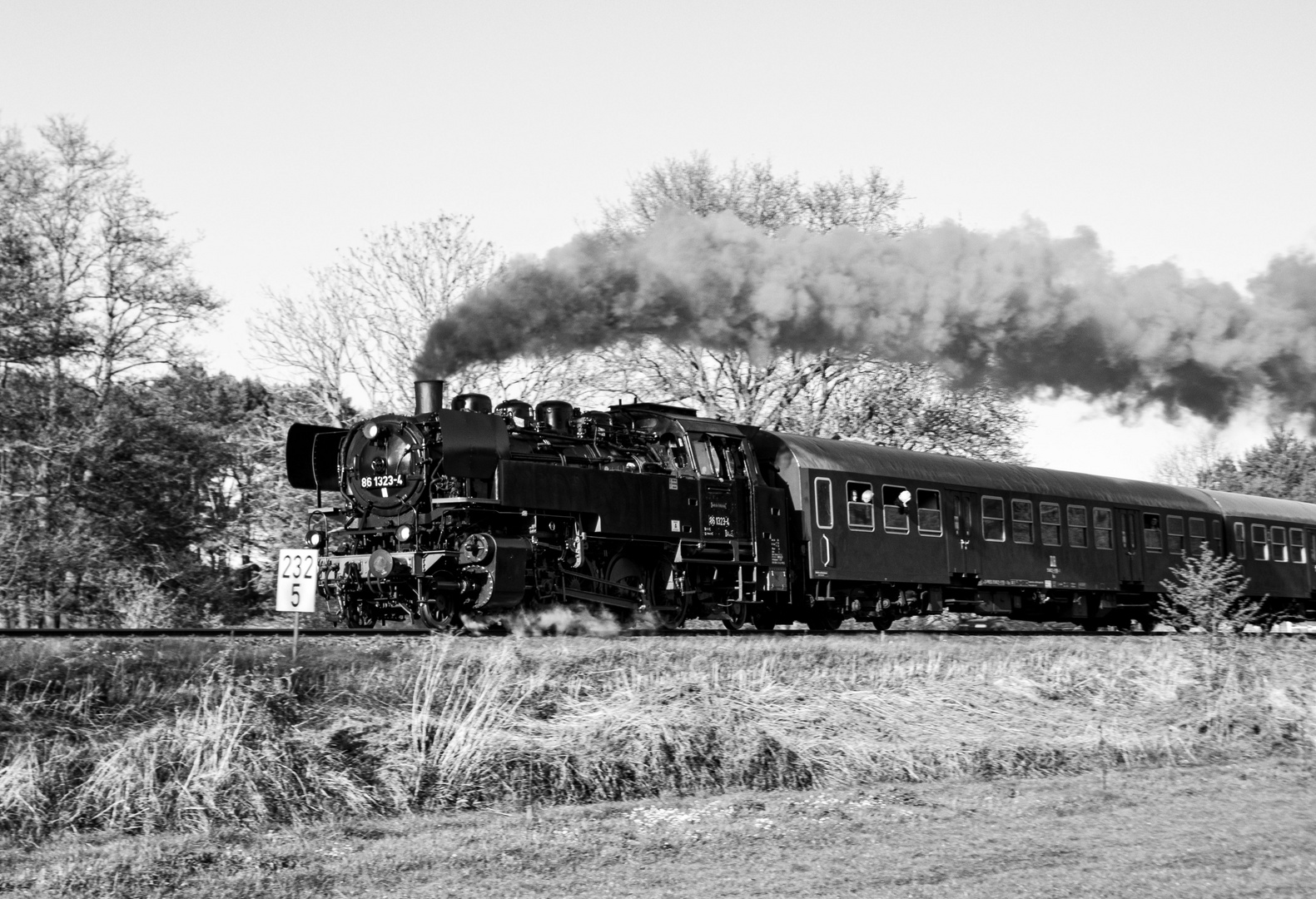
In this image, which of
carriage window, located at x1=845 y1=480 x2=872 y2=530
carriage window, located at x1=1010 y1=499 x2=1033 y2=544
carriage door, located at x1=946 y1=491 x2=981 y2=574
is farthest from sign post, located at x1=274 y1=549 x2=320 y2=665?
carriage window, located at x1=1010 y1=499 x2=1033 y2=544

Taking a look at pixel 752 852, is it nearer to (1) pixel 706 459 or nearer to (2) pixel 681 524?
(2) pixel 681 524

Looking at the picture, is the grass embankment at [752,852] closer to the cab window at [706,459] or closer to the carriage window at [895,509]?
the cab window at [706,459]

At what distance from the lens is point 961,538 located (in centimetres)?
2264

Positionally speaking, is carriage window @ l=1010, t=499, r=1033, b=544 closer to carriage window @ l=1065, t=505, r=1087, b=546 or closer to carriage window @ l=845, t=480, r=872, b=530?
carriage window @ l=1065, t=505, r=1087, b=546

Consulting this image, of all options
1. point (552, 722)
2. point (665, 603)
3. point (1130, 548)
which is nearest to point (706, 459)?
point (665, 603)

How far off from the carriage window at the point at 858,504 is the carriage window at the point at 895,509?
1.03ft

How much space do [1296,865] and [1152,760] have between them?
5.55 meters

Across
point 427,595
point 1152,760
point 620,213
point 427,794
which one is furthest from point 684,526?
point 620,213

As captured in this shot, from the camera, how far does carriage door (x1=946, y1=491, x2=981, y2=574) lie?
22469 millimetres

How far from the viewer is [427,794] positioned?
11.1 m

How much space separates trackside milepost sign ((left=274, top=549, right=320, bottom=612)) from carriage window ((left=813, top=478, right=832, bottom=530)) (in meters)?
9.28

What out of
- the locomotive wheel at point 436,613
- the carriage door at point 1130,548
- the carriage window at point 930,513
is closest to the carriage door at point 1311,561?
the carriage door at point 1130,548

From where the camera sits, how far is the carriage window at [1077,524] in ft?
81.0

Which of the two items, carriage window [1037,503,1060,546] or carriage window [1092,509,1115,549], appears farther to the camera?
carriage window [1092,509,1115,549]
